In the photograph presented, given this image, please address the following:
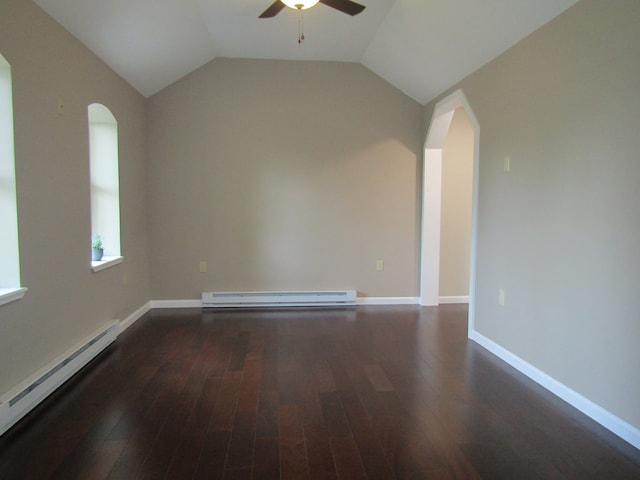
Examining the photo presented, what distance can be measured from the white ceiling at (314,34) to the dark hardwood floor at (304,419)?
7.90 feet

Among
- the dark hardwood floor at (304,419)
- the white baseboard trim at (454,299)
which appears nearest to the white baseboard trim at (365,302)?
the white baseboard trim at (454,299)

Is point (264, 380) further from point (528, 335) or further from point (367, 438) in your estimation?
point (528, 335)

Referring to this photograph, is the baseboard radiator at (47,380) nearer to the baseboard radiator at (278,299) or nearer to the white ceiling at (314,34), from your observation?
the baseboard radiator at (278,299)

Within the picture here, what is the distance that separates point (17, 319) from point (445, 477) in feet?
7.74

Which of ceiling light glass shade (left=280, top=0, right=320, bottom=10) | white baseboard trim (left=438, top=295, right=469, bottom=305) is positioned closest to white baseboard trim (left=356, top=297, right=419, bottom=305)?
white baseboard trim (left=438, top=295, right=469, bottom=305)

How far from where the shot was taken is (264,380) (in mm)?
2885

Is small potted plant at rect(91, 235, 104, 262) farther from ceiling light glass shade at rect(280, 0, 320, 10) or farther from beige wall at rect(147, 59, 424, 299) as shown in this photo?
ceiling light glass shade at rect(280, 0, 320, 10)

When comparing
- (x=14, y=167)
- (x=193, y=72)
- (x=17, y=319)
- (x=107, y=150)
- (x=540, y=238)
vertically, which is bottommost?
(x=17, y=319)

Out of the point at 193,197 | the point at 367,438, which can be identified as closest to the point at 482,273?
the point at 367,438

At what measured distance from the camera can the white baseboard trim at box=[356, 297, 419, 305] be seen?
5.10m

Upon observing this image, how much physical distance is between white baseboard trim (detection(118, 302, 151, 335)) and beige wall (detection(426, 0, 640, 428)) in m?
3.32

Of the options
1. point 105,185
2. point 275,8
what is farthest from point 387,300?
point 275,8

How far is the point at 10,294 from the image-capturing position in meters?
2.25

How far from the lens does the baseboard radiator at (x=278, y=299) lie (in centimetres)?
484
